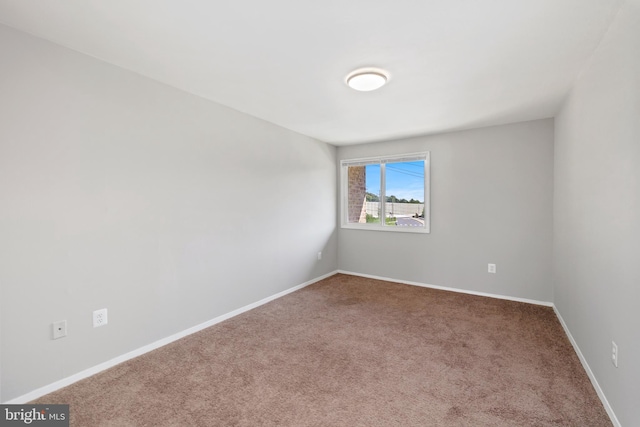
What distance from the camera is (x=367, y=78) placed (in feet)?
7.33

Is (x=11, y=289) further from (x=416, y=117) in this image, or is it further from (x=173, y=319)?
(x=416, y=117)

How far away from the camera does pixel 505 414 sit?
1.70 metres

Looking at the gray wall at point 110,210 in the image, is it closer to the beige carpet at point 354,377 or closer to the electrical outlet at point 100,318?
the electrical outlet at point 100,318

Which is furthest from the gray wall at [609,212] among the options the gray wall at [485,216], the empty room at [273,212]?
the gray wall at [485,216]

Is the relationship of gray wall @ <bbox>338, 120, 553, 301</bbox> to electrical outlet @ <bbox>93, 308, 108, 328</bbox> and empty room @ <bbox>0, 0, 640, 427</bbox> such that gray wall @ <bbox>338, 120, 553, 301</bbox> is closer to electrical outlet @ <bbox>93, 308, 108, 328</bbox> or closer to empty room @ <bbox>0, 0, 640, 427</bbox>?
empty room @ <bbox>0, 0, 640, 427</bbox>

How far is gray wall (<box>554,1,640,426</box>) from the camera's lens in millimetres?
1407

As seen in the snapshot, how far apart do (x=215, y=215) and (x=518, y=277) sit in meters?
3.69

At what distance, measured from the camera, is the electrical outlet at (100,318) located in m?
2.12

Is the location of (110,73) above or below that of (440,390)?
above

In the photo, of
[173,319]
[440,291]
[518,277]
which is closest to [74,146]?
[173,319]

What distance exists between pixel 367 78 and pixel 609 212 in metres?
1.76

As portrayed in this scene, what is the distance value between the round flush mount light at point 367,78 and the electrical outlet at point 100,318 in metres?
2.58

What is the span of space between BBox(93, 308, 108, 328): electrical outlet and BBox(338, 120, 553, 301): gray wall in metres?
3.58

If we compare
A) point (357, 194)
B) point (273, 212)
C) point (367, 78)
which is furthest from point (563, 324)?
point (273, 212)
